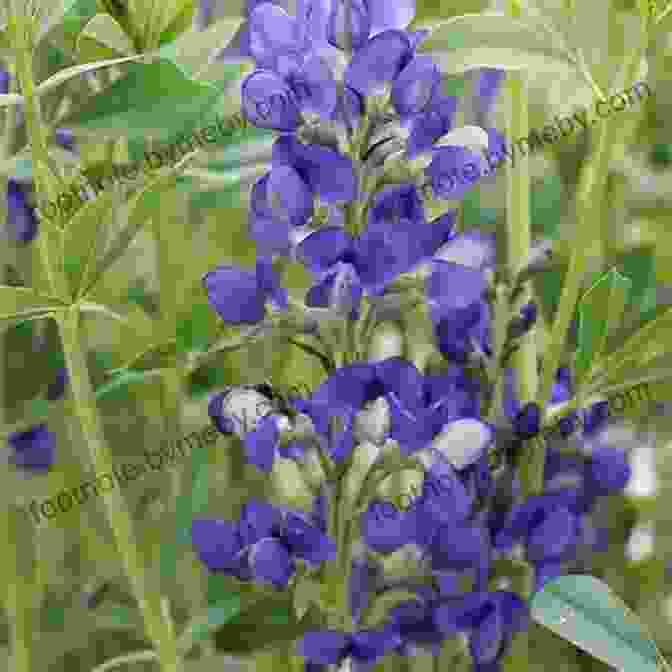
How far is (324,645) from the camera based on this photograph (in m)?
0.65

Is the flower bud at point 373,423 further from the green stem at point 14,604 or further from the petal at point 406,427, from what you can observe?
the green stem at point 14,604

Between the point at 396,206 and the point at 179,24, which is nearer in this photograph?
the point at 396,206

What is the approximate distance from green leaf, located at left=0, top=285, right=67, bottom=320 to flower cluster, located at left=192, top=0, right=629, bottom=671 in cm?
7

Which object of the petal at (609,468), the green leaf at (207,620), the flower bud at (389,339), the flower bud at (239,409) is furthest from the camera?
the flower bud at (389,339)

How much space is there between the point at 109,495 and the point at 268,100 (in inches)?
7.9

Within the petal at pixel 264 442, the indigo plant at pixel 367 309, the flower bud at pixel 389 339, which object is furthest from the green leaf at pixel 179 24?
the flower bud at pixel 389 339

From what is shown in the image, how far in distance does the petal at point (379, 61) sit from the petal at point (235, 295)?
0.34 feet

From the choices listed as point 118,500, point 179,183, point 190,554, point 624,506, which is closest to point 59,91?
point 179,183

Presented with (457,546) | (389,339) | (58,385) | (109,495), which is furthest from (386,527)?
(389,339)

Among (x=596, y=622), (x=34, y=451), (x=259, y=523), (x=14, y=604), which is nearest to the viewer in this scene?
(x=596, y=622)

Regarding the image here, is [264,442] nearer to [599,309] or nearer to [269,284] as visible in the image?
[269,284]

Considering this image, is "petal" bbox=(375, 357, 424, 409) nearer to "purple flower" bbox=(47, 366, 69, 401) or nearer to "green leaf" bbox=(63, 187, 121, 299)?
"green leaf" bbox=(63, 187, 121, 299)

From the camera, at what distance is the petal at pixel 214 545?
2.16ft

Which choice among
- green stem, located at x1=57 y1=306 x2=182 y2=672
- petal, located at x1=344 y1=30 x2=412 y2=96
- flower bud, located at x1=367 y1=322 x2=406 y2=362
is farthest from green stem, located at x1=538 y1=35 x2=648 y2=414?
flower bud, located at x1=367 y1=322 x2=406 y2=362
